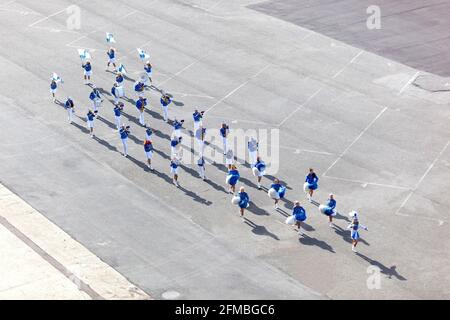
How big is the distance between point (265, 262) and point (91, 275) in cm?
660

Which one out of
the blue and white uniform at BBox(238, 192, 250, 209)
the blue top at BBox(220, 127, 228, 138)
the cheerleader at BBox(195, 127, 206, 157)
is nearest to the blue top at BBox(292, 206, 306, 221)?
the blue and white uniform at BBox(238, 192, 250, 209)

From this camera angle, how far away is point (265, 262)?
33.6 m

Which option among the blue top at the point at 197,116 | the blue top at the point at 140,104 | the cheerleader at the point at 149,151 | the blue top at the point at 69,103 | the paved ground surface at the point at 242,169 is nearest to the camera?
the paved ground surface at the point at 242,169

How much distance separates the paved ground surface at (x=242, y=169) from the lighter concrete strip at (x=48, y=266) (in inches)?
22.5

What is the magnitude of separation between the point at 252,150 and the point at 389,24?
20871 mm

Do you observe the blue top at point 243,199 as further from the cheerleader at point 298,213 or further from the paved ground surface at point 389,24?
the paved ground surface at point 389,24

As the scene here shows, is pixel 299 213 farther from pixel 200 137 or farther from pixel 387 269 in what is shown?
pixel 200 137

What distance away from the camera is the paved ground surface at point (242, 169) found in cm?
3341

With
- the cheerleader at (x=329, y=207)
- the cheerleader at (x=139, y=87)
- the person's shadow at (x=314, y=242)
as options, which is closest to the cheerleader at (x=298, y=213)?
the person's shadow at (x=314, y=242)

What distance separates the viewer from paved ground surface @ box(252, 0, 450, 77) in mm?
53062

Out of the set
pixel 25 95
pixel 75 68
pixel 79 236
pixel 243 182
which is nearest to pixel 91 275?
pixel 79 236

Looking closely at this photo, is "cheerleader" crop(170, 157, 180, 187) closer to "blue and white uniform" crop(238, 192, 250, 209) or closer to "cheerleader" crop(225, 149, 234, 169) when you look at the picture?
"cheerleader" crop(225, 149, 234, 169)

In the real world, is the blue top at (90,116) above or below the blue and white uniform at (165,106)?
above
